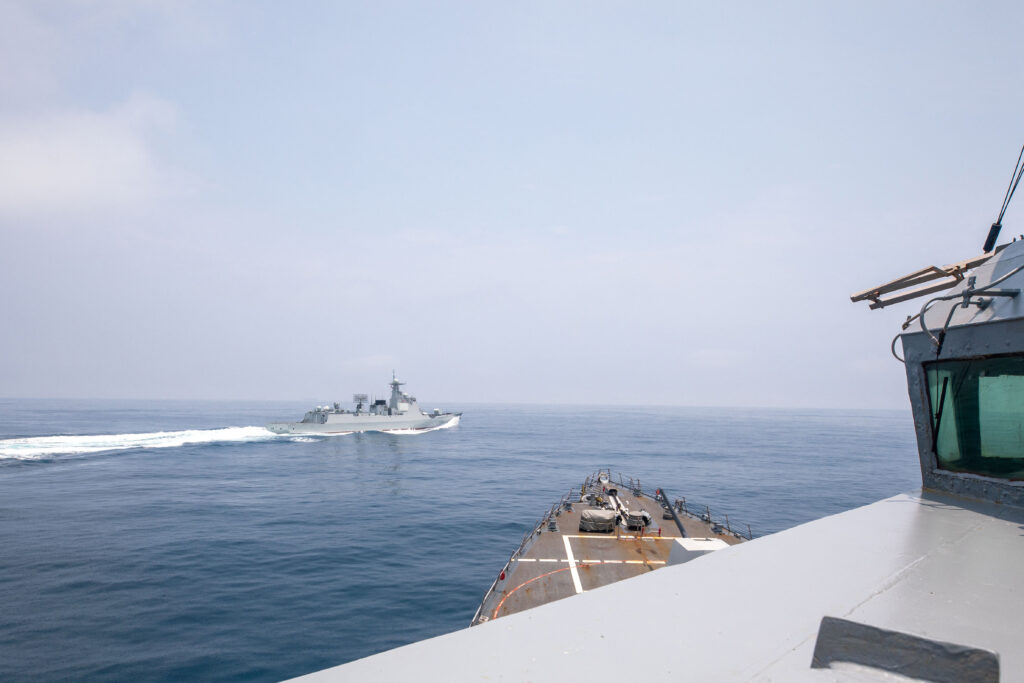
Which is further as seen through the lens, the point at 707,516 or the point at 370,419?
the point at 370,419

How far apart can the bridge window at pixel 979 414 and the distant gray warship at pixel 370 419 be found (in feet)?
284

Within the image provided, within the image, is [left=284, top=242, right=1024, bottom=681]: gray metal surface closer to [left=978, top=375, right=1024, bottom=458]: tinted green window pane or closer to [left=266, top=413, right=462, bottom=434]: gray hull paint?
[left=978, top=375, right=1024, bottom=458]: tinted green window pane

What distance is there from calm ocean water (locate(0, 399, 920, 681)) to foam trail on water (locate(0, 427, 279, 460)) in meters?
0.63

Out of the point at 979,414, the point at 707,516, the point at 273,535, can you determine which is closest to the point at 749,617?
the point at 979,414

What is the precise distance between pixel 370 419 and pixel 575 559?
245 ft

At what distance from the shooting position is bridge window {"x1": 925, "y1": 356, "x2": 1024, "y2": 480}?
5547 millimetres

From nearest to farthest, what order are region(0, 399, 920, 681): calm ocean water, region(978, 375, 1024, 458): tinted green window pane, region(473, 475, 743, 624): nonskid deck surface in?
region(978, 375, 1024, 458): tinted green window pane
region(473, 475, 743, 624): nonskid deck surface
region(0, 399, 920, 681): calm ocean water

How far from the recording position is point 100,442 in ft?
230

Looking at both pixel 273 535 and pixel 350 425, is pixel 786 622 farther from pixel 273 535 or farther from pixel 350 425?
pixel 350 425

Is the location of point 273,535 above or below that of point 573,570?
below

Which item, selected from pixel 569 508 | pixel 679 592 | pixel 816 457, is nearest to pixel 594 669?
pixel 679 592

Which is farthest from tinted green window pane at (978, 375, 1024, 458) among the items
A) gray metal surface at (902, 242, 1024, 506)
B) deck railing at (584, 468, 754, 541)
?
Result: deck railing at (584, 468, 754, 541)

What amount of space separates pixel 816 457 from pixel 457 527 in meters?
60.5

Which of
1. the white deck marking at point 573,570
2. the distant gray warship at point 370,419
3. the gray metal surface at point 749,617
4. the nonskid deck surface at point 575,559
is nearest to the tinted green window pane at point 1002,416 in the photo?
the gray metal surface at point 749,617
